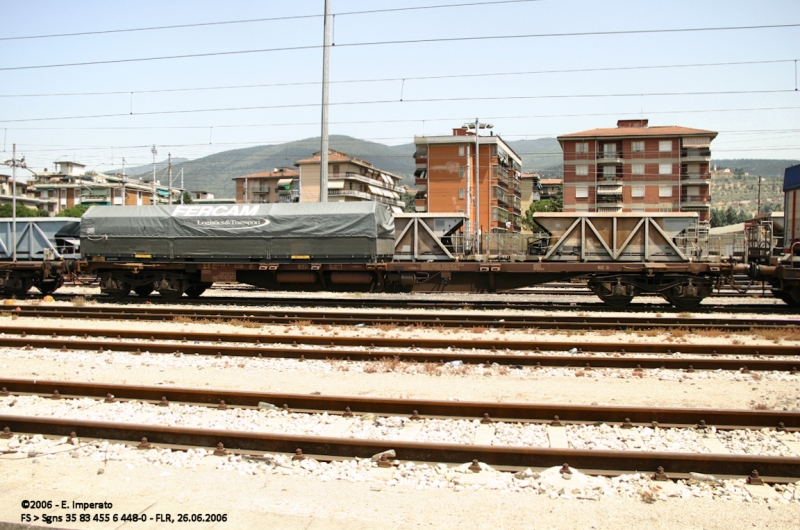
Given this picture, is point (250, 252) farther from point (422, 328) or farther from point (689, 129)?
point (689, 129)

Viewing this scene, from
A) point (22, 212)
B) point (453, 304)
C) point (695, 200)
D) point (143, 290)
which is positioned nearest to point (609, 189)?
point (695, 200)

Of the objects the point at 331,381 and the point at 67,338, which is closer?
the point at 331,381

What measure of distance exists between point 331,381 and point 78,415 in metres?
3.51

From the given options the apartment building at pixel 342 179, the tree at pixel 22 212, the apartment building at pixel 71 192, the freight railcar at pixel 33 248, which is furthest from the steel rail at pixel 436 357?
the apartment building at pixel 71 192

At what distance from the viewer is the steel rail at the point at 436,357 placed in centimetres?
1017

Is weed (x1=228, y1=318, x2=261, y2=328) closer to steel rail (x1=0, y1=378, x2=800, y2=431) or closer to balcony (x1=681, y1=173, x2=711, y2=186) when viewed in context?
steel rail (x1=0, y1=378, x2=800, y2=431)

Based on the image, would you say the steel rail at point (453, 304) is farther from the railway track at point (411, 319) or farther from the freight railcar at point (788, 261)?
the railway track at point (411, 319)

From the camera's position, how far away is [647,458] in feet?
19.0

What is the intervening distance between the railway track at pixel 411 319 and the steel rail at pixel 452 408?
22.9 feet

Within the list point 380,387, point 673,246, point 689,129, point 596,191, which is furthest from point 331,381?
point 689,129

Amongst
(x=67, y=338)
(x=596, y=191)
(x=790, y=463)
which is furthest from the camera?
(x=596, y=191)

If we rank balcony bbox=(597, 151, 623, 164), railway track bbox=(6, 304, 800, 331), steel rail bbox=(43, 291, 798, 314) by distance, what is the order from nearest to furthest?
railway track bbox=(6, 304, 800, 331), steel rail bbox=(43, 291, 798, 314), balcony bbox=(597, 151, 623, 164)

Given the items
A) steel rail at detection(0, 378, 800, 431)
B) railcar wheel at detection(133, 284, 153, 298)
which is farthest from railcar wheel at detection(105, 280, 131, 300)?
steel rail at detection(0, 378, 800, 431)

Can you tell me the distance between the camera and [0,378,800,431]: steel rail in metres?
7.14
